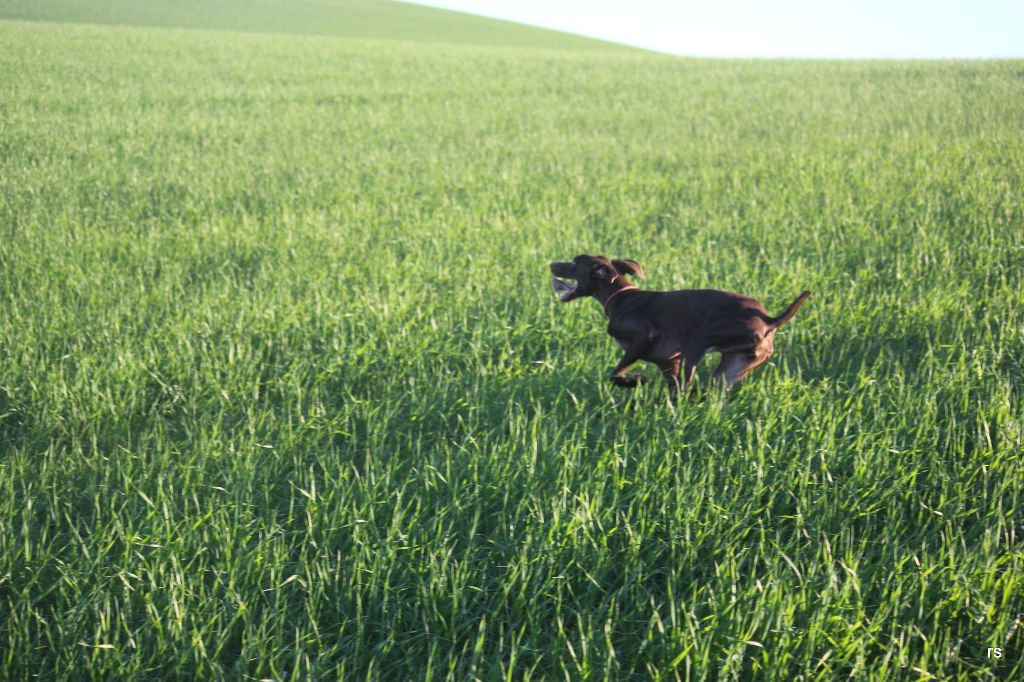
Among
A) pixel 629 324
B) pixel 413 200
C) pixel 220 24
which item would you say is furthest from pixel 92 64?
pixel 220 24

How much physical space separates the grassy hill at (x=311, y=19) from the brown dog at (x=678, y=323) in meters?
43.5

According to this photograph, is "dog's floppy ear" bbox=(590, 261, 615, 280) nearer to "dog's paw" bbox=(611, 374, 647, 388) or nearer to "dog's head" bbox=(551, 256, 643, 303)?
"dog's head" bbox=(551, 256, 643, 303)

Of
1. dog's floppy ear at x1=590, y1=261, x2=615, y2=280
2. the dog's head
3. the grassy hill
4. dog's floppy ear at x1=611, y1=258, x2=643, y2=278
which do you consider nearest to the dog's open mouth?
the dog's head

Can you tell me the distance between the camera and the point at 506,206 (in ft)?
23.1

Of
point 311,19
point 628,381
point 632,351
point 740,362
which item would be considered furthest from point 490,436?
point 311,19

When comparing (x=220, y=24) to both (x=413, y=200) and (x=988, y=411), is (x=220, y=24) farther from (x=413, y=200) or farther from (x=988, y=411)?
(x=988, y=411)

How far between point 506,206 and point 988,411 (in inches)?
191

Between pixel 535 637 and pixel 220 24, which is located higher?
pixel 220 24

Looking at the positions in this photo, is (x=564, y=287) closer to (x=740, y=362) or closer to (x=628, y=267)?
(x=628, y=267)

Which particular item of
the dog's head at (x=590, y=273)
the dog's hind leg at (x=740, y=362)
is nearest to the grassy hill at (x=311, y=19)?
the dog's head at (x=590, y=273)

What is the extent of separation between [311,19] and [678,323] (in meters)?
51.8

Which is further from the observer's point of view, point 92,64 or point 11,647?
point 92,64

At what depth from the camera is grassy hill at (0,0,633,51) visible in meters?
39.6

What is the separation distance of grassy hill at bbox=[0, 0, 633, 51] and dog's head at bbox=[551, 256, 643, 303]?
4340 cm
